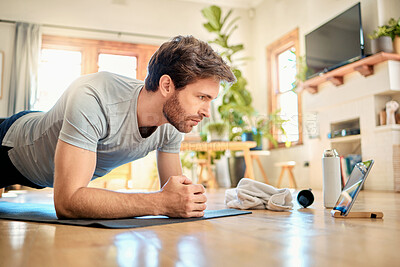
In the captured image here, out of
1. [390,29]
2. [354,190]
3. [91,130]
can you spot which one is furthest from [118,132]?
[390,29]

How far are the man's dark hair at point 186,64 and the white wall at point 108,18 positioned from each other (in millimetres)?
4863

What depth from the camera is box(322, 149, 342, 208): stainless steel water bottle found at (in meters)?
1.49

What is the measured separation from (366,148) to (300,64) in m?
1.75

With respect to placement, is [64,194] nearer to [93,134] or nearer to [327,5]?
[93,134]

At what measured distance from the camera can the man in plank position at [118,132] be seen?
3.46 feet

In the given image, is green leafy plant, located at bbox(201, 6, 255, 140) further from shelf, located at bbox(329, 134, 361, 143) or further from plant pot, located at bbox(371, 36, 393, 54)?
plant pot, located at bbox(371, 36, 393, 54)

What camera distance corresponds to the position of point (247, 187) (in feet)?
5.24

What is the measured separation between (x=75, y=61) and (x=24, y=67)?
0.76 meters

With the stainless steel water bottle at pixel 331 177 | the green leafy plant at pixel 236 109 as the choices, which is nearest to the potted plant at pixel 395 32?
the green leafy plant at pixel 236 109

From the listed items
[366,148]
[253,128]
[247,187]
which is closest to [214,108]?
[253,128]

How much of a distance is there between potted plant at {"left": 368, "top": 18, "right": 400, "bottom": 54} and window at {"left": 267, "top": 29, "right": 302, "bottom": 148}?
4.91ft

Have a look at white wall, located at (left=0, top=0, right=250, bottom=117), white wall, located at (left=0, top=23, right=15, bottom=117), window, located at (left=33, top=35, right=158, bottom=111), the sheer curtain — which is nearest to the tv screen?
white wall, located at (left=0, top=0, right=250, bottom=117)

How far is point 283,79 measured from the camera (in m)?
5.82

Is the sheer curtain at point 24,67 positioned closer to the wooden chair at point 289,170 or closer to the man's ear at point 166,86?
the wooden chair at point 289,170
